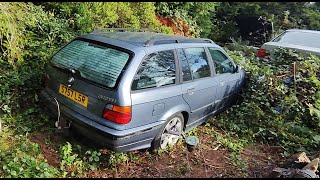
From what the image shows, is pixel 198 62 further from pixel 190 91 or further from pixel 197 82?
pixel 190 91

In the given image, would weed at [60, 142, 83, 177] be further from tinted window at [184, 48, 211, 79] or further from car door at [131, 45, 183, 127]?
tinted window at [184, 48, 211, 79]

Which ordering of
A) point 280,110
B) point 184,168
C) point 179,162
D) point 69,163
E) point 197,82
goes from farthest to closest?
point 280,110, point 197,82, point 179,162, point 184,168, point 69,163

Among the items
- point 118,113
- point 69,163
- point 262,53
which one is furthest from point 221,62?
point 69,163

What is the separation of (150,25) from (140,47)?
4.61 m

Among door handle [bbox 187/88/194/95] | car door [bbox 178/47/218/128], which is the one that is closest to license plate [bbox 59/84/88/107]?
car door [bbox 178/47/218/128]

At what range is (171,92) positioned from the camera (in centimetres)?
395

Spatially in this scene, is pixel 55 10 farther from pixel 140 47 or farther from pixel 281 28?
pixel 281 28

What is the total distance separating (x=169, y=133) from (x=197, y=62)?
45.4 inches

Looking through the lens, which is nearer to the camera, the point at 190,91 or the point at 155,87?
the point at 155,87

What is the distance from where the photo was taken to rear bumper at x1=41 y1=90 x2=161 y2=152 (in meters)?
3.44

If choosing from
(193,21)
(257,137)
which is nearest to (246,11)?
(193,21)

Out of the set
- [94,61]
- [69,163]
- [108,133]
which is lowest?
[69,163]

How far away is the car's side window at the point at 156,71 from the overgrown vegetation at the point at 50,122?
101 cm

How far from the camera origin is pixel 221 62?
206 inches
